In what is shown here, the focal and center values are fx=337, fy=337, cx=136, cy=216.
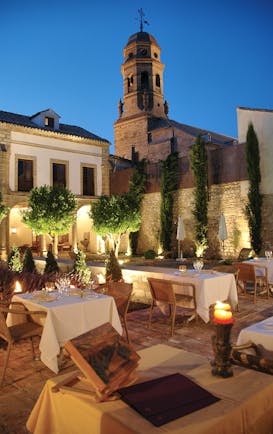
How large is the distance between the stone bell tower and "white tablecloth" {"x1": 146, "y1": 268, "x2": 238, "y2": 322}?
21303 millimetres

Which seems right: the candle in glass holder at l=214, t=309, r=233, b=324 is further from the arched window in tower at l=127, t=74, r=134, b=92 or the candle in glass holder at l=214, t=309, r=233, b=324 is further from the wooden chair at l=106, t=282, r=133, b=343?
the arched window in tower at l=127, t=74, r=134, b=92

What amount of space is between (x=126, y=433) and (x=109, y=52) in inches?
4895

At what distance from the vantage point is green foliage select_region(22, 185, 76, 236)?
1285 centimetres

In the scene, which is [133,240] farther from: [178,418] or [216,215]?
[178,418]

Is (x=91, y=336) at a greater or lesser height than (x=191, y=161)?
lesser

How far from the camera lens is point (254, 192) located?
14.2 m

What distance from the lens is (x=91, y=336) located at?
1.67m

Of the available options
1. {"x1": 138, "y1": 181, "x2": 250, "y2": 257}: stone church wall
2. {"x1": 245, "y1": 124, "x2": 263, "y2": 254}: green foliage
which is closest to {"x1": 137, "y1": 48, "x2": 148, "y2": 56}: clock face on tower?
{"x1": 138, "y1": 181, "x2": 250, "y2": 257}: stone church wall

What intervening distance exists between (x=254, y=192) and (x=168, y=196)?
4.94 m

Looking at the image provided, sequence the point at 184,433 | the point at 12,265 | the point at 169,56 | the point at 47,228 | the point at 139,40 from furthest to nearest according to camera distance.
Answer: the point at 169,56 → the point at 139,40 → the point at 47,228 → the point at 12,265 → the point at 184,433

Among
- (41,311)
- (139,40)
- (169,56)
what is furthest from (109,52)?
(41,311)

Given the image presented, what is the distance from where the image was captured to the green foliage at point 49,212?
42.2 feet

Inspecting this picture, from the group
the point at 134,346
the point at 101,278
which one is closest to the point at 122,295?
the point at 134,346

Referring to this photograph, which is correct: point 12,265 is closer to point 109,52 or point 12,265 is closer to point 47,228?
point 47,228
